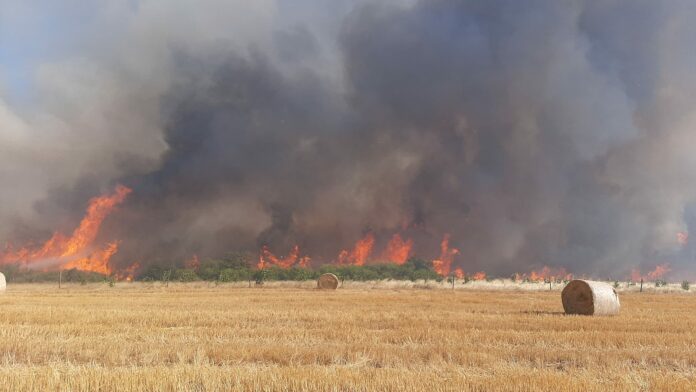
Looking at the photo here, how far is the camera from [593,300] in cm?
2783

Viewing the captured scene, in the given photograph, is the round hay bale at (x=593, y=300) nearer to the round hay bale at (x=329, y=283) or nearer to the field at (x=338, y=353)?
the field at (x=338, y=353)

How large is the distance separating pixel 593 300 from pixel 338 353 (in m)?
18.4

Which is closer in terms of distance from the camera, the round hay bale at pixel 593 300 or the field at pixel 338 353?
the field at pixel 338 353

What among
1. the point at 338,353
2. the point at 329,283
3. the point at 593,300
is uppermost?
the point at 593,300

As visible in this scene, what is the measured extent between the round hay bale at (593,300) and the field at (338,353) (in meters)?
4.35

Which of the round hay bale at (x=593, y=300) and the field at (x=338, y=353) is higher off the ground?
the round hay bale at (x=593, y=300)

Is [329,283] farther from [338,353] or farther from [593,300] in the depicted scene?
[338,353]

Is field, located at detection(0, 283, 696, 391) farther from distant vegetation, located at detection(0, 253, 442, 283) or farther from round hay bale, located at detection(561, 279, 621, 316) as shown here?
distant vegetation, located at detection(0, 253, 442, 283)

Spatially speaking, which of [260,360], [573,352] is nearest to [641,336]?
[573,352]

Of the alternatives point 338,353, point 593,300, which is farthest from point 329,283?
point 338,353

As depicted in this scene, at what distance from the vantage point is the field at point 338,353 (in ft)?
32.9

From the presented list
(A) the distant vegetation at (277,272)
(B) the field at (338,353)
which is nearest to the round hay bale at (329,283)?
(A) the distant vegetation at (277,272)

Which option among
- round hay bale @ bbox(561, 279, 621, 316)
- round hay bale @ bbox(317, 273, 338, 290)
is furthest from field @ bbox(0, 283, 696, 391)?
round hay bale @ bbox(317, 273, 338, 290)

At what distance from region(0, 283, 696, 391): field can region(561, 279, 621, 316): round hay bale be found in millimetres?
4348
